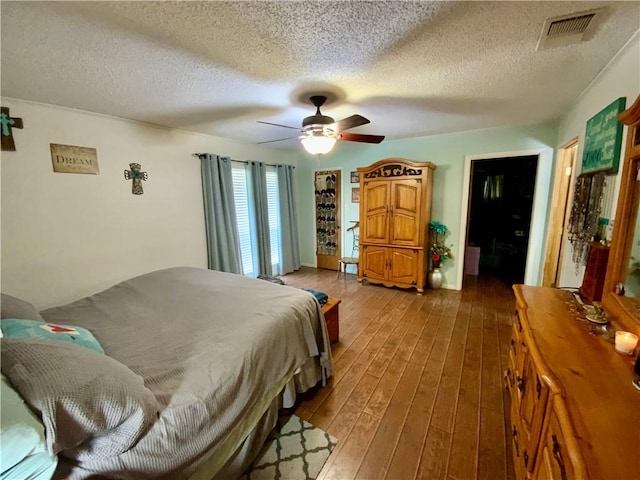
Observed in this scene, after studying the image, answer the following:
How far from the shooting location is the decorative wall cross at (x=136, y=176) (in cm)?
292

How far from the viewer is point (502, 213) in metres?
5.12

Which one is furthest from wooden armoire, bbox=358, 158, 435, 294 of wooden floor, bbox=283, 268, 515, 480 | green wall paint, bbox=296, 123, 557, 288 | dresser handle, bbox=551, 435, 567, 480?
dresser handle, bbox=551, 435, 567, 480

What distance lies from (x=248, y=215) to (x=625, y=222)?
4.02 m

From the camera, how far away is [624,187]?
4.42ft

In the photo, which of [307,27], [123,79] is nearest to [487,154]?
[307,27]

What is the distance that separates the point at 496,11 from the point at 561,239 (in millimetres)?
2892

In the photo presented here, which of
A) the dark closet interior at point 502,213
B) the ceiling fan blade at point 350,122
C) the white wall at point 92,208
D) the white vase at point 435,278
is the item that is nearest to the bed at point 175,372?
the white wall at point 92,208

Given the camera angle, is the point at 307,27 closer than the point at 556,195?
Yes

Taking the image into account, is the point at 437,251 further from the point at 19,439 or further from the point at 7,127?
the point at 7,127

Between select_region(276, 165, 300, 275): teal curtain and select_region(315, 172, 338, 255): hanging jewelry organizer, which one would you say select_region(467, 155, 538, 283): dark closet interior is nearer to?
select_region(315, 172, 338, 255): hanging jewelry organizer

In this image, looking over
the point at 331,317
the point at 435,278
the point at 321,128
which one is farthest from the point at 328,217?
the point at 321,128

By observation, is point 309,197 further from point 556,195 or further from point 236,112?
point 556,195

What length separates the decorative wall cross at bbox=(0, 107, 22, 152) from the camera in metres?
2.13

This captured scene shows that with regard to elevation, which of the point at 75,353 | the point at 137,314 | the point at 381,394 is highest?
the point at 75,353
